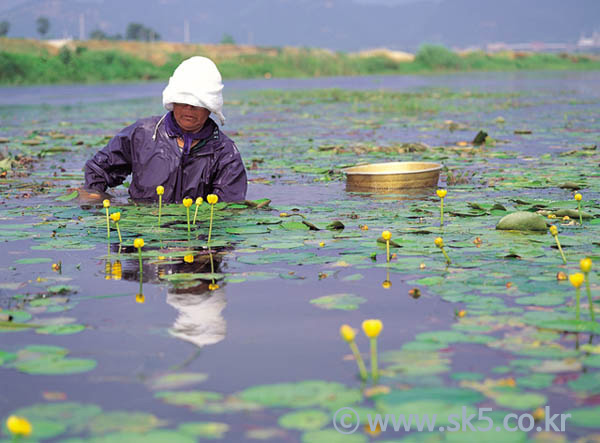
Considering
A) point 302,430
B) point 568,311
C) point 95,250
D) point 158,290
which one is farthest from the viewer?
point 95,250

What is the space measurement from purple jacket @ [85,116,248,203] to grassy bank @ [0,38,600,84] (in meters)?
27.8

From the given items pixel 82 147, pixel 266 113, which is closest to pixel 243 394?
pixel 82 147

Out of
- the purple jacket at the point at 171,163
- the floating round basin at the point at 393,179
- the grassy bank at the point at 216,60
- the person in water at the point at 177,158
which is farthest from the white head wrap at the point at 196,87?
the grassy bank at the point at 216,60

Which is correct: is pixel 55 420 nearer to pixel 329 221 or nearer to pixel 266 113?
pixel 329 221

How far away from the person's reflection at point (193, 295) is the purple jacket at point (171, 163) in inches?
60.3

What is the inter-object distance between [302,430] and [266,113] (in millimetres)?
15691

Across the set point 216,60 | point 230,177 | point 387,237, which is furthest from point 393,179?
point 216,60

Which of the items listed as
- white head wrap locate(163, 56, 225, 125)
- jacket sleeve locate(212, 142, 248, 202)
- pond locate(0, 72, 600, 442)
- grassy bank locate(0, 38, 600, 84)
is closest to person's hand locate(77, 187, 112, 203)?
pond locate(0, 72, 600, 442)

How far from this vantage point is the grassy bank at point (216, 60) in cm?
4059

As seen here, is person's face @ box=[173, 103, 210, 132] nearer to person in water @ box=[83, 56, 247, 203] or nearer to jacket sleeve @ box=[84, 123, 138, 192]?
person in water @ box=[83, 56, 247, 203]

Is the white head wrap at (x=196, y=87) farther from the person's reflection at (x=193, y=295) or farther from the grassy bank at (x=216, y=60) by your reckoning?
the grassy bank at (x=216, y=60)

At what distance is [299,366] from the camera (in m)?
2.56

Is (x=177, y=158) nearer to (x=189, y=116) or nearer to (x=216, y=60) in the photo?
(x=189, y=116)

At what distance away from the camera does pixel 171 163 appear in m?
5.46
